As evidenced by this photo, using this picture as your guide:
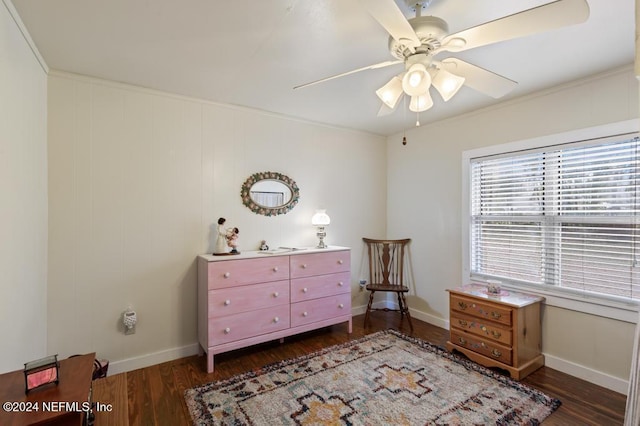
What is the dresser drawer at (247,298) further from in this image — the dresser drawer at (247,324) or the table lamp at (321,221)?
the table lamp at (321,221)

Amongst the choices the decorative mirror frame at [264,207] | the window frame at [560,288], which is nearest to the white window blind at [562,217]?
the window frame at [560,288]

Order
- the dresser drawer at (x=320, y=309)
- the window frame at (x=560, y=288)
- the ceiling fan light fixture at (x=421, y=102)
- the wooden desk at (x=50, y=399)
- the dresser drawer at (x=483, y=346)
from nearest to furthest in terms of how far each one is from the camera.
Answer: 1. the wooden desk at (x=50, y=399)
2. the ceiling fan light fixture at (x=421, y=102)
3. the window frame at (x=560, y=288)
4. the dresser drawer at (x=483, y=346)
5. the dresser drawer at (x=320, y=309)

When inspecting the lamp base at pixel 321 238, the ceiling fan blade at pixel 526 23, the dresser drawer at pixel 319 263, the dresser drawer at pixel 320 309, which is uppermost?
the ceiling fan blade at pixel 526 23

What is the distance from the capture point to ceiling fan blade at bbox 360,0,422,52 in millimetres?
1135

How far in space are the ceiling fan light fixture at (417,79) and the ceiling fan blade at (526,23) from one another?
17 centimetres

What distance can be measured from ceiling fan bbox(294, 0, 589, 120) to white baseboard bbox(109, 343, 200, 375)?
2740 mm

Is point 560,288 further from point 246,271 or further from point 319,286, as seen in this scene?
point 246,271

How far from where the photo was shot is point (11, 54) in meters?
1.59

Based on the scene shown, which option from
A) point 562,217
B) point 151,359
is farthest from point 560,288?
point 151,359

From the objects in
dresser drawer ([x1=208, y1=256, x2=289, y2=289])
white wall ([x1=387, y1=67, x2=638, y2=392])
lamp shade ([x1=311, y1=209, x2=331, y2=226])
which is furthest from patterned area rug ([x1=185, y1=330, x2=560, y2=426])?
lamp shade ([x1=311, y1=209, x2=331, y2=226])

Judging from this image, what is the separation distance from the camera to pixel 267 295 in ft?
9.16

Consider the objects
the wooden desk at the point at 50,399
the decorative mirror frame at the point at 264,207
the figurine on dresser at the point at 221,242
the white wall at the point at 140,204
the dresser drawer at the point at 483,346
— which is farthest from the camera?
the decorative mirror frame at the point at 264,207

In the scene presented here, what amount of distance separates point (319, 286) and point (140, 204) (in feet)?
6.06

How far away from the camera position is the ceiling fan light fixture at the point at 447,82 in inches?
59.1
